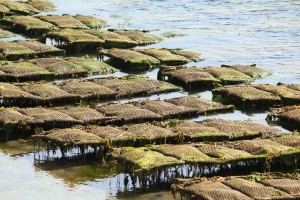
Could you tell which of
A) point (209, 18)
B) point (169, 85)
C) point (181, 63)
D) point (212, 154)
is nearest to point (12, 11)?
point (209, 18)

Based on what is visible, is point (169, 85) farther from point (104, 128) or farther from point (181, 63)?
point (104, 128)

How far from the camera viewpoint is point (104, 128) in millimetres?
25250

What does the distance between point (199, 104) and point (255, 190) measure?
28.6 ft

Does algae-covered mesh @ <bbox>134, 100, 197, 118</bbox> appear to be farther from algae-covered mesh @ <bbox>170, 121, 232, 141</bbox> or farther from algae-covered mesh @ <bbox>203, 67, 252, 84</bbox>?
algae-covered mesh @ <bbox>203, 67, 252, 84</bbox>

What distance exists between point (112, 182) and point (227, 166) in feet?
9.69

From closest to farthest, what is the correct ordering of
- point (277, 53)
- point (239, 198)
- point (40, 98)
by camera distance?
point (239, 198) → point (40, 98) → point (277, 53)

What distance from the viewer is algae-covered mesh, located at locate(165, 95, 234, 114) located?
28.8 m

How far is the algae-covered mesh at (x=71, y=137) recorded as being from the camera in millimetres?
23953

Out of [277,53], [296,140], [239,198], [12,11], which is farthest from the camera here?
[12,11]

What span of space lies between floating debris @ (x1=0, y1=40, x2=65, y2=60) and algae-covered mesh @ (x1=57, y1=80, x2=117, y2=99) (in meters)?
5.64

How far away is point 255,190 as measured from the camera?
20594 millimetres

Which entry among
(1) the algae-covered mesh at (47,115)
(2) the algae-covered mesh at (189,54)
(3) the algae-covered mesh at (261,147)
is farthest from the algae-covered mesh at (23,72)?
(3) the algae-covered mesh at (261,147)

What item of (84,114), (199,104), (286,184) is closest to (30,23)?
(199,104)

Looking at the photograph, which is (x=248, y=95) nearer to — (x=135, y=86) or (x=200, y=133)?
(x=135, y=86)
